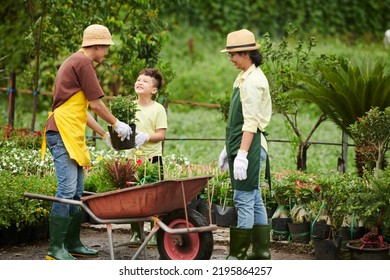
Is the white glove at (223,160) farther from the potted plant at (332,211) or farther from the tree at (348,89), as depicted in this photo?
the tree at (348,89)

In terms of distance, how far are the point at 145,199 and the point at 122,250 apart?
1.16 m


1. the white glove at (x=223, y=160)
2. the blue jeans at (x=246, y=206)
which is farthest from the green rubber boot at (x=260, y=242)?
the white glove at (x=223, y=160)

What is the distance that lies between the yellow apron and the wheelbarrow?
16.2 inches

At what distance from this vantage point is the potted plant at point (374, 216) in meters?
6.03

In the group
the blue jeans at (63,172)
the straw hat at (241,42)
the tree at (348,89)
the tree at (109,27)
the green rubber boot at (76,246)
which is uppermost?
the tree at (109,27)

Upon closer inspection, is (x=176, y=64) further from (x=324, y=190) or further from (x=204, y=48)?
(x=324, y=190)

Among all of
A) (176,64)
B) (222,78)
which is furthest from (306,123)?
(176,64)

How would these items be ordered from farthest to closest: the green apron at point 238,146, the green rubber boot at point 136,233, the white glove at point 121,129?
the green rubber boot at point 136,233 < the white glove at point 121,129 < the green apron at point 238,146

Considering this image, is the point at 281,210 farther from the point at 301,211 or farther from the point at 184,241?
the point at 184,241

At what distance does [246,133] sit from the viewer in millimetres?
5883

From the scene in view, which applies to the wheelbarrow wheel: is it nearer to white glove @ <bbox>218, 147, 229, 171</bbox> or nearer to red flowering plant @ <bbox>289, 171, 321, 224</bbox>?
white glove @ <bbox>218, 147, 229, 171</bbox>

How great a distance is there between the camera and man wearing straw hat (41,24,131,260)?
6.06 m

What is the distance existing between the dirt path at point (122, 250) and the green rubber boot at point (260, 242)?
314 mm

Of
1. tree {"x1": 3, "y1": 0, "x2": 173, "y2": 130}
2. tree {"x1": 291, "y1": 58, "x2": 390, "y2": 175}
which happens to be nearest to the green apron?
tree {"x1": 291, "y1": 58, "x2": 390, "y2": 175}
